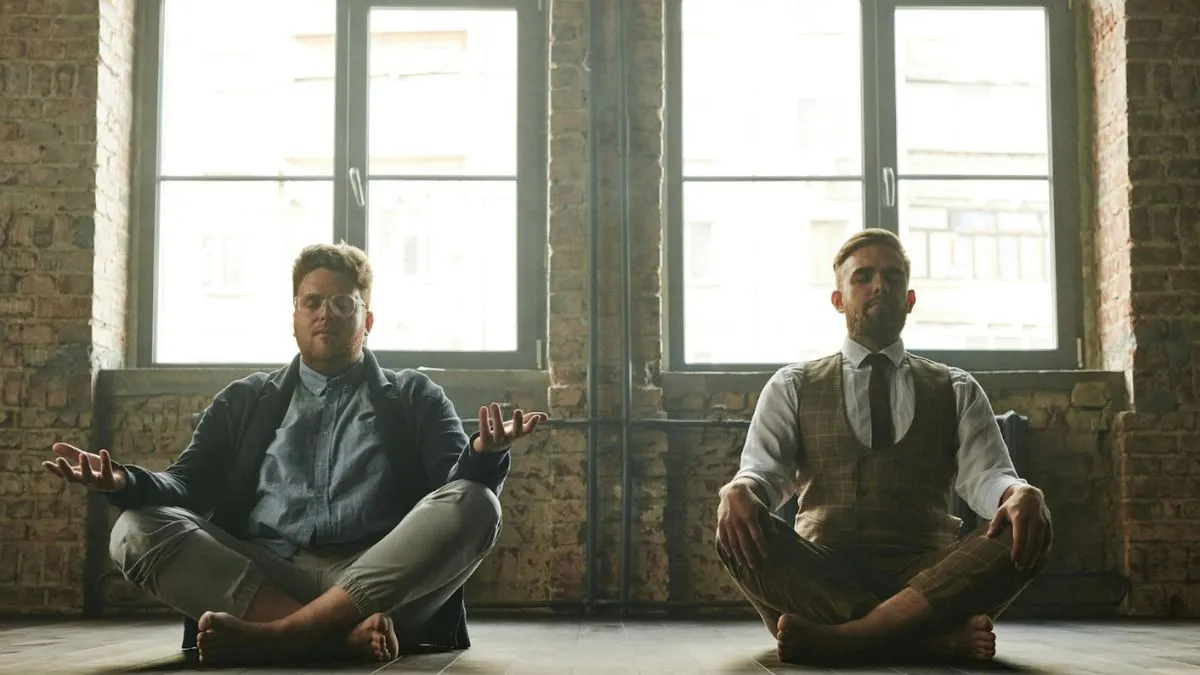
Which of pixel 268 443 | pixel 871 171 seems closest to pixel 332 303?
pixel 268 443

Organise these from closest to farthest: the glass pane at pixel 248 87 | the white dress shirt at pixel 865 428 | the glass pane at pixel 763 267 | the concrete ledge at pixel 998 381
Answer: the white dress shirt at pixel 865 428
the concrete ledge at pixel 998 381
the glass pane at pixel 763 267
the glass pane at pixel 248 87

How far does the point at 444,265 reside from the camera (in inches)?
195

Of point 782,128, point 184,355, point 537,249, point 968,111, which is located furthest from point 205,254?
point 968,111

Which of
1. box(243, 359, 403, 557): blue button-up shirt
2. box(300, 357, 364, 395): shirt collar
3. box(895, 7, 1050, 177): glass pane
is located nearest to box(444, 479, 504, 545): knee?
box(243, 359, 403, 557): blue button-up shirt

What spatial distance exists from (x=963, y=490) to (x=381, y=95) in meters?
3.03

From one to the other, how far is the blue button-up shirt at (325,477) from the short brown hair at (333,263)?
0.89 ft

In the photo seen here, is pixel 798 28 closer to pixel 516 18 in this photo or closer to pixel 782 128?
pixel 782 128

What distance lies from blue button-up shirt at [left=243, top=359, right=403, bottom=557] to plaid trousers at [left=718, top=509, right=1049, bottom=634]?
887mm

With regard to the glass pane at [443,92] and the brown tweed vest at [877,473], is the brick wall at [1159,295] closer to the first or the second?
the brown tweed vest at [877,473]

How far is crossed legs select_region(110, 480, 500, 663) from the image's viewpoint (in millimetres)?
2693

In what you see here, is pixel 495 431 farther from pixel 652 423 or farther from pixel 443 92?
pixel 443 92

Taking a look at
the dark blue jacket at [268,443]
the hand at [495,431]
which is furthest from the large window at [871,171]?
the hand at [495,431]

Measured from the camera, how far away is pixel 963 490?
10.1 ft

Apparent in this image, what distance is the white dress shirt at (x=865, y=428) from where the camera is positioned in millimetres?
3020
